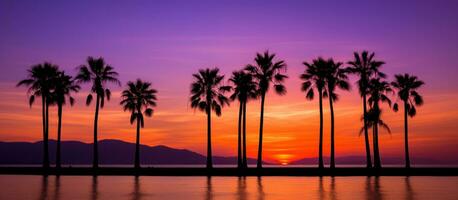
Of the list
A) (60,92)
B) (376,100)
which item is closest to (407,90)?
(376,100)

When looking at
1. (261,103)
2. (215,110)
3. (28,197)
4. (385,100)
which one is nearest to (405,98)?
(385,100)

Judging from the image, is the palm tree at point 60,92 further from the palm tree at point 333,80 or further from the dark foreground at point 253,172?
the palm tree at point 333,80

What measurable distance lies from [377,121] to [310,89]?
370 inches

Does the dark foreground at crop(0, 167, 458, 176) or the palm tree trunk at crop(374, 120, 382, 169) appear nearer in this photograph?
the dark foreground at crop(0, 167, 458, 176)

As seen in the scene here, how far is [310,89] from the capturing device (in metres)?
70.0

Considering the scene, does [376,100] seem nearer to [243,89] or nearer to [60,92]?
[243,89]

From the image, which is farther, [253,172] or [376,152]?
[376,152]

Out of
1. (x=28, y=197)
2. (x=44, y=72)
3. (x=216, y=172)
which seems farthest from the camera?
(x=44, y=72)

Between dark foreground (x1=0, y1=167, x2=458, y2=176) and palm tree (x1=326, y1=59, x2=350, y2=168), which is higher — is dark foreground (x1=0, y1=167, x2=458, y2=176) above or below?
below

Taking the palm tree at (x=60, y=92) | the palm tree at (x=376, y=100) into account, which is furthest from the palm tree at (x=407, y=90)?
the palm tree at (x=60, y=92)

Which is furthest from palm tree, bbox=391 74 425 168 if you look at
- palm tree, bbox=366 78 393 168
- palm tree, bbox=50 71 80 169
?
palm tree, bbox=50 71 80 169

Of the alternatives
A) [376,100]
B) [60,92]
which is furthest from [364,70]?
[60,92]

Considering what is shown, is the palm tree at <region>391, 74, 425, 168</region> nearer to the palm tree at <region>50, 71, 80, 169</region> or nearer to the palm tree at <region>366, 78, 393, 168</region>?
the palm tree at <region>366, 78, 393, 168</region>

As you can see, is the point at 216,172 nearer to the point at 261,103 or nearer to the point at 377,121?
the point at 261,103
